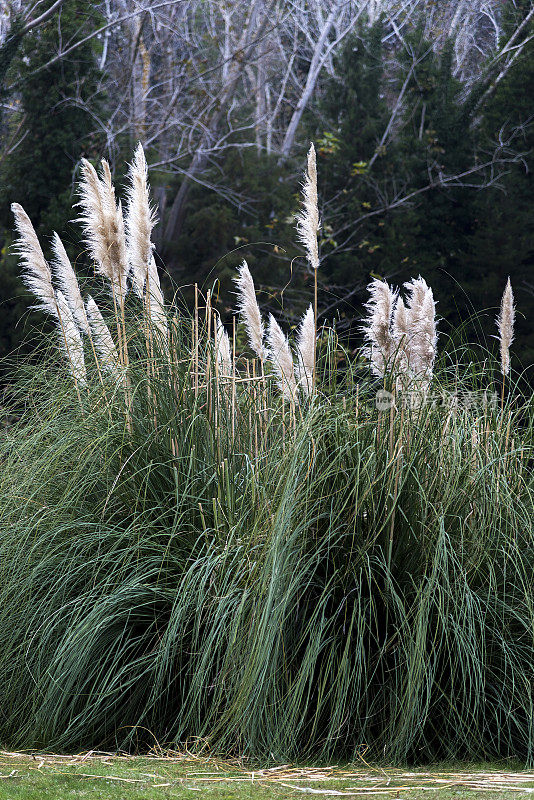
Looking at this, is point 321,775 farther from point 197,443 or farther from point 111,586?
point 197,443

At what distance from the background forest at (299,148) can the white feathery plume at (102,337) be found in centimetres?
790

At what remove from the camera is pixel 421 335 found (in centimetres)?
375

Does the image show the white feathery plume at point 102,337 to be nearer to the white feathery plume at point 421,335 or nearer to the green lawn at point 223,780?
the white feathery plume at point 421,335

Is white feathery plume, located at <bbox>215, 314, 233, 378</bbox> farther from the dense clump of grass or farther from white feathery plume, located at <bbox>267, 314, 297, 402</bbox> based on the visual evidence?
white feathery plume, located at <bbox>267, 314, 297, 402</bbox>

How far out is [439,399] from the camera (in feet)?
12.6

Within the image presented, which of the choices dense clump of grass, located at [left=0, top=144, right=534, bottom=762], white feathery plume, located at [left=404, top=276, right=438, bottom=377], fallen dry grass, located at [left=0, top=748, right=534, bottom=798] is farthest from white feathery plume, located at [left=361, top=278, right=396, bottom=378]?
fallen dry grass, located at [left=0, top=748, right=534, bottom=798]

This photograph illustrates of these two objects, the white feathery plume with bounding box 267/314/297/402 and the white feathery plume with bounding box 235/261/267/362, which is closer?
the white feathery plume with bounding box 267/314/297/402

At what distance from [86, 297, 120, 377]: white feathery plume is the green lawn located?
183 centimetres

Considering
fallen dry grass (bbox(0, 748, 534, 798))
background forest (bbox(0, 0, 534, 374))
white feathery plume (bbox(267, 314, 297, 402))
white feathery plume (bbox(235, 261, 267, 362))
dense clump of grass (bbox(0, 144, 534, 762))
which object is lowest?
fallen dry grass (bbox(0, 748, 534, 798))

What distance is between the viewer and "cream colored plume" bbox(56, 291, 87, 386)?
411cm

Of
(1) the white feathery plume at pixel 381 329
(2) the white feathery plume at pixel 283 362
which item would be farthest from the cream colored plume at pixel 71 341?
(1) the white feathery plume at pixel 381 329

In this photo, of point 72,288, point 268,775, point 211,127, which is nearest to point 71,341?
point 72,288

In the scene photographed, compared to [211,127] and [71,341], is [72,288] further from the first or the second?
[211,127]

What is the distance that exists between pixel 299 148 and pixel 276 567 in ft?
42.8
